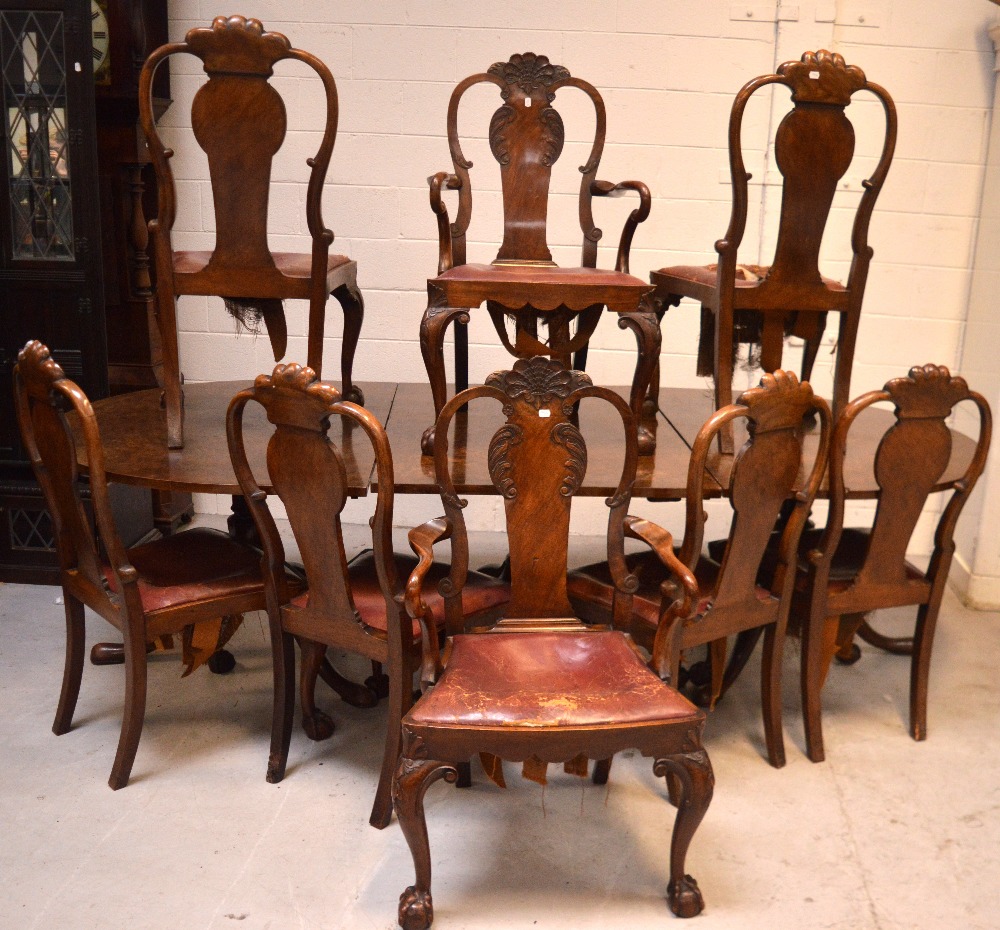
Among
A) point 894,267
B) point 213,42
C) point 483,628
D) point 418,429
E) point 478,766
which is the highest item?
point 213,42

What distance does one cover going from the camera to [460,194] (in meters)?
3.39

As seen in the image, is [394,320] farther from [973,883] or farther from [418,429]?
[973,883]

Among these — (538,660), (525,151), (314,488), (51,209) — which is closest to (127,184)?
(51,209)

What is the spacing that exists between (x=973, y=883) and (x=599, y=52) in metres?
2.97

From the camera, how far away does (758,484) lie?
2430 millimetres

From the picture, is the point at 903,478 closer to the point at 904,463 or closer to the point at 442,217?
the point at 904,463

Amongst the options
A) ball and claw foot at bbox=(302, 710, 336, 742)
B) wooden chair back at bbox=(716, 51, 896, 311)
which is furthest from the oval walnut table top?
wooden chair back at bbox=(716, 51, 896, 311)

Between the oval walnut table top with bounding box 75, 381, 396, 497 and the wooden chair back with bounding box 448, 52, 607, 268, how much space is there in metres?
0.67

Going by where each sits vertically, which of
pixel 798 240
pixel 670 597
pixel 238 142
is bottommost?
pixel 670 597

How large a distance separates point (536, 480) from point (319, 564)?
516 mm

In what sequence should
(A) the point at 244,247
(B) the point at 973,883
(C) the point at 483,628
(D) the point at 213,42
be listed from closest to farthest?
(B) the point at 973,883 → (C) the point at 483,628 → (D) the point at 213,42 → (A) the point at 244,247

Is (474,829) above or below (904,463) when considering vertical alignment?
below

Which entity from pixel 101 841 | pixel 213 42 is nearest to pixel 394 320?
pixel 213 42

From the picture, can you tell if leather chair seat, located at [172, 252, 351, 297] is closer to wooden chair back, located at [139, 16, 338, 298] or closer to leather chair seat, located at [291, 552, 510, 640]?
wooden chair back, located at [139, 16, 338, 298]
